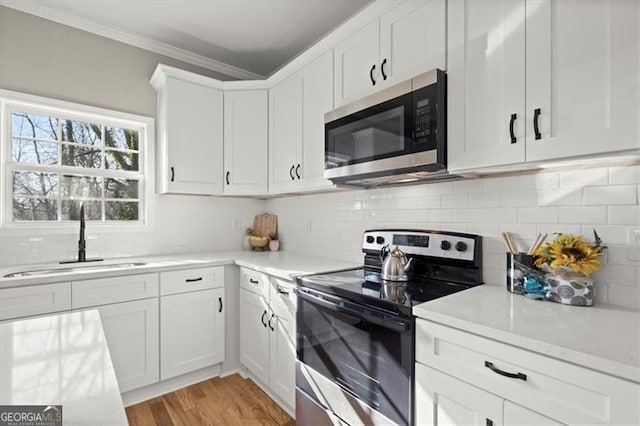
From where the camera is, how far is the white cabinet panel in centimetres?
209

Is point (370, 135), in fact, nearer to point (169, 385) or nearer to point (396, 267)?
point (396, 267)

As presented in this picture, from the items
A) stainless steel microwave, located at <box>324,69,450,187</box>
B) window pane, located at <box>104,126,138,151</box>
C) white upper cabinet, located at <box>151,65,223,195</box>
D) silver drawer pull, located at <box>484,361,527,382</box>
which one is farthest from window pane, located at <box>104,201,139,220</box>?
silver drawer pull, located at <box>484,361,527,382</box>

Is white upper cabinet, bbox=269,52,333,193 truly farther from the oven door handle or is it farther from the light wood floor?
the light wood floor

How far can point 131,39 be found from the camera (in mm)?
2689

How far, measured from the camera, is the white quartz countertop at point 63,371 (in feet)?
1.91

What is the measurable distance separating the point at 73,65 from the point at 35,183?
94 centimetres

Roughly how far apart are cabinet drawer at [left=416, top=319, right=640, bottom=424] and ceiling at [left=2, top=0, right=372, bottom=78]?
Answer: 89.2 inches

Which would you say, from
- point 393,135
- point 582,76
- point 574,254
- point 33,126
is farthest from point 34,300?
point 582,76

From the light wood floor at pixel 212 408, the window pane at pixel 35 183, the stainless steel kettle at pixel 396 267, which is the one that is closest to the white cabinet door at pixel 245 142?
the window pane at pixel 35 183

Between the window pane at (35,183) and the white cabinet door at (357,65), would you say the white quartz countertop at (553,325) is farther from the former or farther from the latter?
the window pane at (35,183)

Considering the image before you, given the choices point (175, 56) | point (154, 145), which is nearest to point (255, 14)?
point (175, 56)

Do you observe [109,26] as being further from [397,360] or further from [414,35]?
[397,360]

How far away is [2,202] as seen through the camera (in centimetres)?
223

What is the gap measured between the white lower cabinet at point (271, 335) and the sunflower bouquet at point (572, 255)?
127cm
